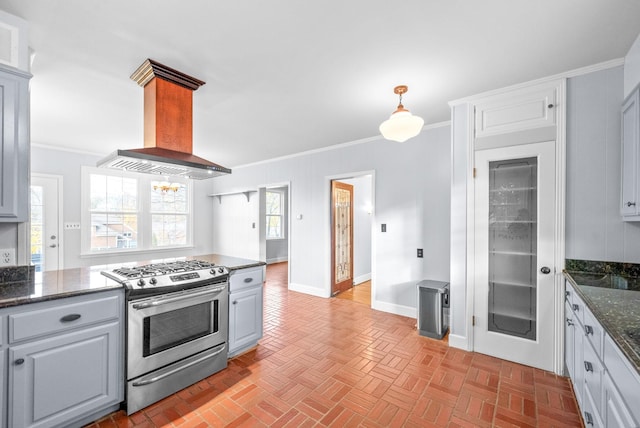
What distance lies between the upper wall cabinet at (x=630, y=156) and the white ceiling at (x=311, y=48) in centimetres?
45

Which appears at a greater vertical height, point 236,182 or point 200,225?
point 236,182

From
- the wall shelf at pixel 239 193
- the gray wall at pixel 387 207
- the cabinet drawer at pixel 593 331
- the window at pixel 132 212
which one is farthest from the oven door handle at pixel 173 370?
the wall shelf at pixel 239 193

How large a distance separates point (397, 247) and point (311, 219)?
1677 millimetres

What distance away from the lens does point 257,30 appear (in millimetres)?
1930

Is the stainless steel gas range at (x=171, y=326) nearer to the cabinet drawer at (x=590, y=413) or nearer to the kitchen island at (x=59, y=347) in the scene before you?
the kitchen island at (x=59, y=347)

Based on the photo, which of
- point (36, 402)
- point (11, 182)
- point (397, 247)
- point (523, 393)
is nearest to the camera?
point (36, 402)

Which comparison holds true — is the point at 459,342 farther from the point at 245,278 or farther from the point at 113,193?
the point at 113,193

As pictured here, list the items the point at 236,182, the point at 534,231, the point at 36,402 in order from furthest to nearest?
the point at 236,182
the point at 534,231
the point at 36,402

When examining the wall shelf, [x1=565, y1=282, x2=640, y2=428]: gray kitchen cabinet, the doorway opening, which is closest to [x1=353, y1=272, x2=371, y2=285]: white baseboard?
the doorway opening

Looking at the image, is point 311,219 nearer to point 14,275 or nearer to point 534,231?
point 534,231

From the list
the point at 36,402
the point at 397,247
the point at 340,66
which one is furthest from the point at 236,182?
the point at 36,402

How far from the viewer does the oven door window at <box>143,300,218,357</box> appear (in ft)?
6.93

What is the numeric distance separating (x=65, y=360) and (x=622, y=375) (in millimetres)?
2832

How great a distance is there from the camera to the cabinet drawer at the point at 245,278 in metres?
2.71
